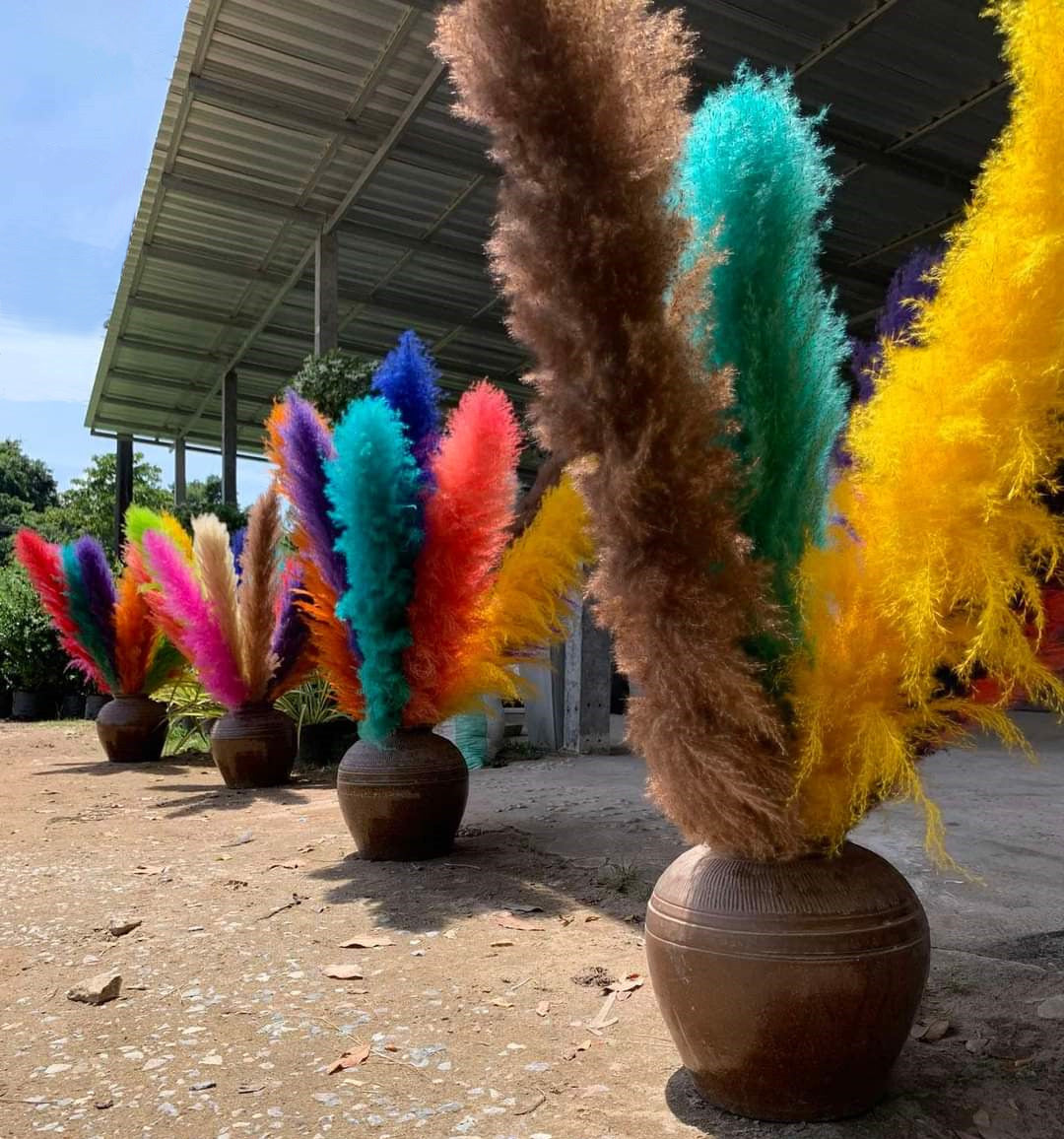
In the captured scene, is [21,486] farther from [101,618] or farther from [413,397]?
[413,397]

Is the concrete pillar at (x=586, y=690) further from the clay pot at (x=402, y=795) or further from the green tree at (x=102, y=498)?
the green tree at (x=102, y=498)

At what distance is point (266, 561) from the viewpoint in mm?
6426

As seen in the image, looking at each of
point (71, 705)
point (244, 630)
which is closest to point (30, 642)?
point (71, 705)

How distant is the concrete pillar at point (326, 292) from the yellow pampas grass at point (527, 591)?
647cm

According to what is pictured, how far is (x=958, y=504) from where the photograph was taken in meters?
1.74

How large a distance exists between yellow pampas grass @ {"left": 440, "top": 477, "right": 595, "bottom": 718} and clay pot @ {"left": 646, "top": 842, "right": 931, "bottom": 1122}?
2.34m

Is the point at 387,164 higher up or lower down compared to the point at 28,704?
higher up

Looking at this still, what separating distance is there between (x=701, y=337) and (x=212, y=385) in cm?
1587

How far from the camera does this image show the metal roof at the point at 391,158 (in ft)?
23.0

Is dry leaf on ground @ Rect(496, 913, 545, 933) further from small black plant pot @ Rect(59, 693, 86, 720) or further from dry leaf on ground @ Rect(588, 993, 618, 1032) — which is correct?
small black plant pot @ Rect(59, 693, 86, 720)

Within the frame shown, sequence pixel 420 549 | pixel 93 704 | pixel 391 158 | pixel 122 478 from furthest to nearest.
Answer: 1. pixel 122 478
2. pixel 93 704
3. pixel 391 158
4. pixel 420 549

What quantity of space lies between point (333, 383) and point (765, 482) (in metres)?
7.95

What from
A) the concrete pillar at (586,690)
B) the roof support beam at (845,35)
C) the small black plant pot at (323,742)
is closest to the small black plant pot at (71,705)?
the small black plant pot at (323,742)

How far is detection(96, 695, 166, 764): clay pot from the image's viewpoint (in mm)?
8289
